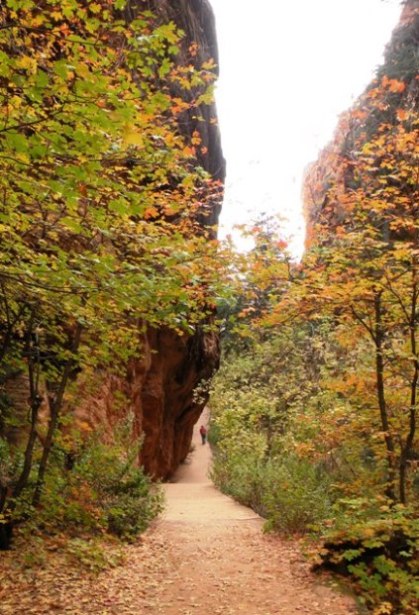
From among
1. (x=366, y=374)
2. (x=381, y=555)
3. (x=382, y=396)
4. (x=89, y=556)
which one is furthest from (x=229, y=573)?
(x=366, y=374)

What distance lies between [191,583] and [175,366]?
10.8 m

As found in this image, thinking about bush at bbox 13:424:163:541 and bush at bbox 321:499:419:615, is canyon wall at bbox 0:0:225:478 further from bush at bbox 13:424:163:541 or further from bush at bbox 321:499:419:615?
bush at bbox 321:499:419:615

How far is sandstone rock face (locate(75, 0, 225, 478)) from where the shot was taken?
13367 millimetres

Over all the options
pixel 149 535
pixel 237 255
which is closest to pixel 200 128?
pixel 237 255

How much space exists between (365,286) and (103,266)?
3748mm

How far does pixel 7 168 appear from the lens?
3934mm

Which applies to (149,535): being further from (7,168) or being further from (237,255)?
(7,168)

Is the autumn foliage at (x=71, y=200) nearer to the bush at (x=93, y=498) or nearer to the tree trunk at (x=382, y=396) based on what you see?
the bush at (x=93, y=498)

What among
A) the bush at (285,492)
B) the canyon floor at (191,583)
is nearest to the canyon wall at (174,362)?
the canyon floor at (191,583)

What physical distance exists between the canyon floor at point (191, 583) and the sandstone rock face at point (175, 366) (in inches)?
147

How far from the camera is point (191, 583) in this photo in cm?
635

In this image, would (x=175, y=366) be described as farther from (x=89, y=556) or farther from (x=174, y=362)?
(x=89, y=556)

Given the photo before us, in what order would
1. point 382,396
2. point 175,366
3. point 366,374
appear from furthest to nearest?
point 175,366
point 366,374
point 382,396

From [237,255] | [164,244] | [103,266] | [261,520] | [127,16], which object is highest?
[127,16]
